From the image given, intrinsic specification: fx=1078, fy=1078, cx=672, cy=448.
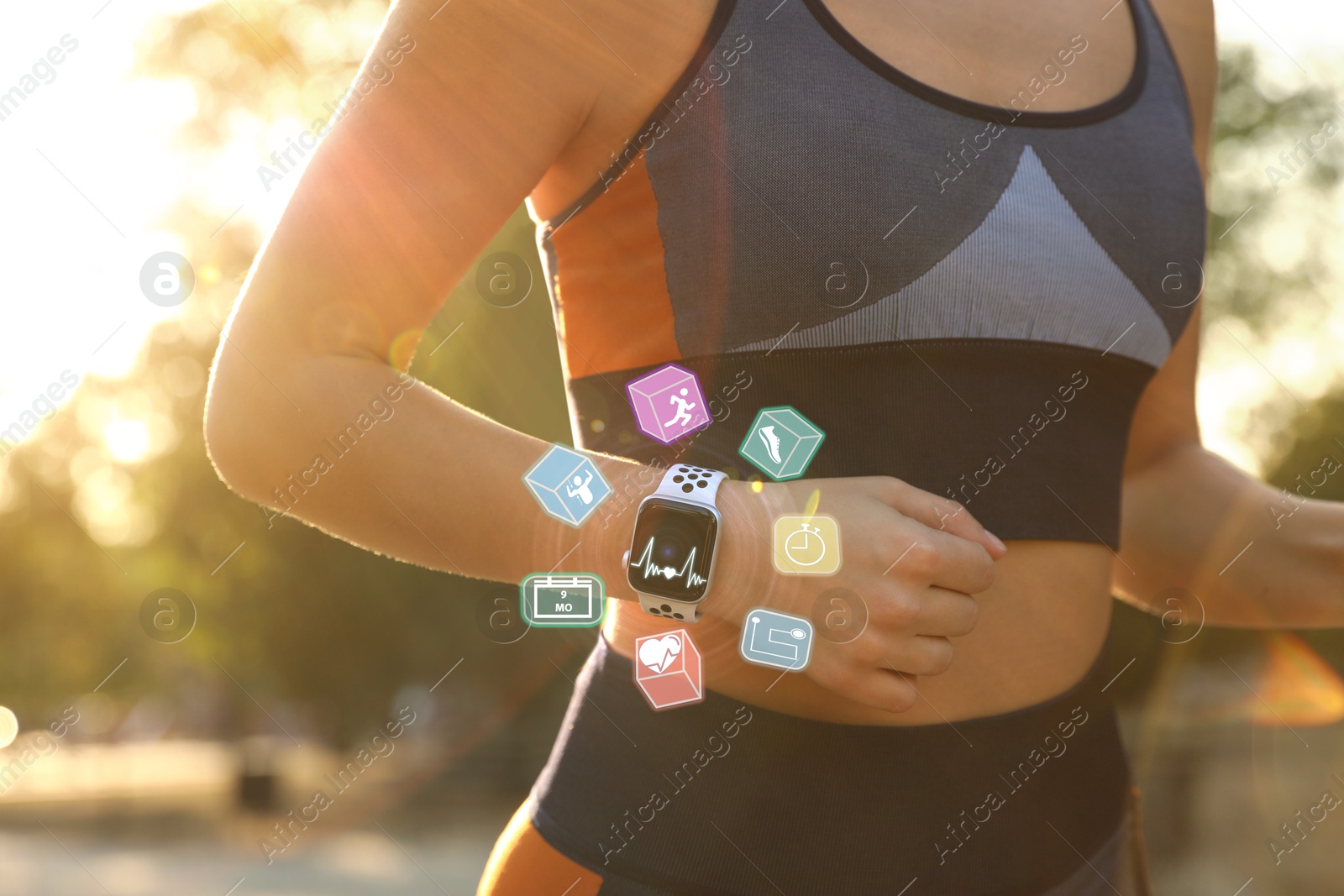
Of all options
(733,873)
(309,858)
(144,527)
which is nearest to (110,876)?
(309,858)

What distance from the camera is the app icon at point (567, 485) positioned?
128 centimetres

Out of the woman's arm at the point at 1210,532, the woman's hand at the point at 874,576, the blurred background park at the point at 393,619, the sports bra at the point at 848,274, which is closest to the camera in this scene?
the woman's hand at the point at 874,576

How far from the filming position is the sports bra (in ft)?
4.50

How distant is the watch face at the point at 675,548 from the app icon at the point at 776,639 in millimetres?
75

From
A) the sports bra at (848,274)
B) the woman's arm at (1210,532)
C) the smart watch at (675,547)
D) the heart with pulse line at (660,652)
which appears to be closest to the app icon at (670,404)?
the sports bra at (848,274)

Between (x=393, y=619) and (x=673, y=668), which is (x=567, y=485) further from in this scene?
(x=393, y=619)

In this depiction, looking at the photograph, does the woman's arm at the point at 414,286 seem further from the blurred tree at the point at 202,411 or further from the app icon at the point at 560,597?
the blurred tree at the point at 202,411

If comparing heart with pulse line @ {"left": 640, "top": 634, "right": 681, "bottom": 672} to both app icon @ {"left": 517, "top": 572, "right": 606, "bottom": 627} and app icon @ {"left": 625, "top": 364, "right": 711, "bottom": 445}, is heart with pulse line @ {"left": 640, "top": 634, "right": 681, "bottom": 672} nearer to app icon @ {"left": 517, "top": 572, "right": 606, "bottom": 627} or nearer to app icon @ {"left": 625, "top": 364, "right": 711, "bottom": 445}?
app icon @ {"left": 517, "top": 572, "right": 606, "bottom": 627}

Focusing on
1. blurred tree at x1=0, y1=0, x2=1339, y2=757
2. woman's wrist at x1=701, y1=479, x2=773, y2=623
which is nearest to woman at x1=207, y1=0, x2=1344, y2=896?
woman's wrist at x1=701, y1=479, x2=773, y2=623

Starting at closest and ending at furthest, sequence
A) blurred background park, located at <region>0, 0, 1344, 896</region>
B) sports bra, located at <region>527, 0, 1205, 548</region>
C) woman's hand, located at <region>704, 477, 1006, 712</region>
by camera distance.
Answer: woman's hand, located at <region>704, 477, 1006, 712</region> → sports bra, located at <region>527, 0, 1205, 548</region> → blurred background park, located at <region>0, 0, 1344, 896</region>

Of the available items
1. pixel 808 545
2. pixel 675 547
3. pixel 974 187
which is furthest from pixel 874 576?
pixel 974 187

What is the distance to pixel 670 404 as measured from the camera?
1425 millimetres

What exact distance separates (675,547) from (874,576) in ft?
0.76

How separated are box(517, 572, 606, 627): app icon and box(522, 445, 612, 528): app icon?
8cm
